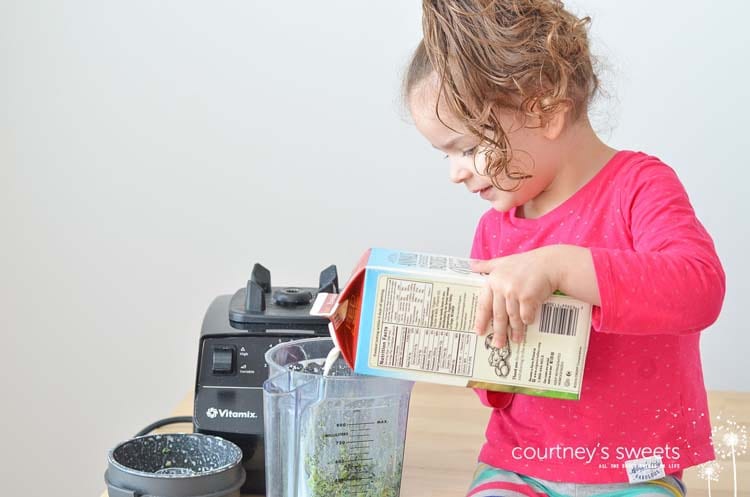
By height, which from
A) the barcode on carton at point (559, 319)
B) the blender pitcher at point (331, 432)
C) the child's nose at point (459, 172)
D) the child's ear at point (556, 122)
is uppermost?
the child's ear at point (556, 122)

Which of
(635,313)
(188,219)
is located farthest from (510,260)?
(188,219)

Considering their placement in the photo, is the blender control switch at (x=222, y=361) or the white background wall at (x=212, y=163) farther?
the white background wall at (x=212, y=163)

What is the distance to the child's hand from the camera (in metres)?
0.75

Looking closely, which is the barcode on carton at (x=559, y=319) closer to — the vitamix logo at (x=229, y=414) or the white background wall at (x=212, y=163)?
the vitamix logo at (x=229, y=414)

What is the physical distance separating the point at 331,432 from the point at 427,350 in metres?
0.17

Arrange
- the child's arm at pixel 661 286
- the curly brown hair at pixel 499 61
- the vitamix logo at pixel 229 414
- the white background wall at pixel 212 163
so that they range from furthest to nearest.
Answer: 1. the white background wall at pixel 212 163
2. the vitamix logo at pixel 229 414
3. the curly brown hair at pixel 499 61
4. the child's arm at pixel 661 286

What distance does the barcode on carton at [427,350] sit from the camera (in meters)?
0.78

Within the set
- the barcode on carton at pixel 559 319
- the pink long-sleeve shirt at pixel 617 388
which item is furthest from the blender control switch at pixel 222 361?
the barcode on carton at pixel 559 319

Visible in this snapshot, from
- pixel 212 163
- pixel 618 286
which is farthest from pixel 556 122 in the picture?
pixel 212 163

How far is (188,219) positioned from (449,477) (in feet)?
1.83

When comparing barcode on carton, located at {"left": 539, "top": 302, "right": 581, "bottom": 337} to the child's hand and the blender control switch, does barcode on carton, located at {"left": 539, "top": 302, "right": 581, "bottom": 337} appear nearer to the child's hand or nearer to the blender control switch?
the child's hand

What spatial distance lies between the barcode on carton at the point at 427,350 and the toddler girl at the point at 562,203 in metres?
0.02

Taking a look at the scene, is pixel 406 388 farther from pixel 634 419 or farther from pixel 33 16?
pixel 33 16

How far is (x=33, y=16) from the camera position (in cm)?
139
